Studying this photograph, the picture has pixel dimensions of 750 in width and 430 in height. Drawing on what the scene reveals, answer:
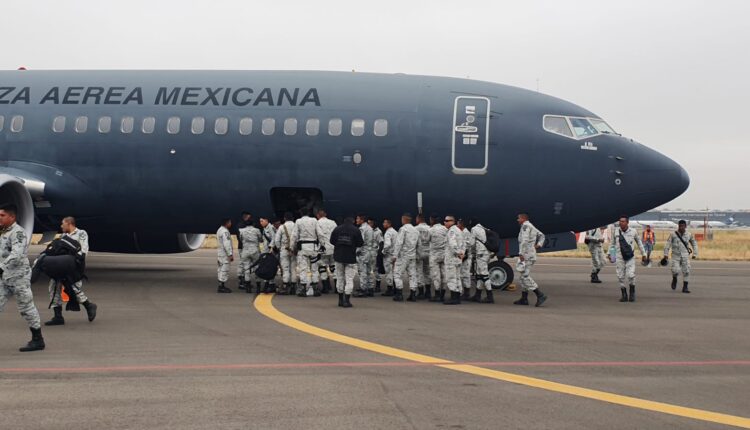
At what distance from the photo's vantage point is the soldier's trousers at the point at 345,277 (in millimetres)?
14078

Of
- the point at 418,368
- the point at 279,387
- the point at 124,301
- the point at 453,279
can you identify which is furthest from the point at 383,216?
the point at 279,387

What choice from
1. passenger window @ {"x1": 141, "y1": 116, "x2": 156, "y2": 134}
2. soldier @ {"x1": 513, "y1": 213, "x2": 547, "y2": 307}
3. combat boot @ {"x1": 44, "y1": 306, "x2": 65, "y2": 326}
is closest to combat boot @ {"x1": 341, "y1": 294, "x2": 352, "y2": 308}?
soldier @ {"x1": 513, "y1": 213, "x2": 547, "y2": 307}

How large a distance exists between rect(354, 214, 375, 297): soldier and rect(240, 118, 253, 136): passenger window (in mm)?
3350

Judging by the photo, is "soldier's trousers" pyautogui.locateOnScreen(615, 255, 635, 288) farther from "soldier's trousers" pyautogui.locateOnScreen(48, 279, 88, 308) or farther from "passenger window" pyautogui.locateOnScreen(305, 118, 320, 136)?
"soldier's trousers" pyautogui.locateOnScreen(48, 279, 88, 308)

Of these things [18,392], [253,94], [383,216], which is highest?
[253,94]

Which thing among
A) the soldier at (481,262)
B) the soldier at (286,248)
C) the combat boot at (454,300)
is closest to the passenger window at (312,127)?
the soldier at (286,248)

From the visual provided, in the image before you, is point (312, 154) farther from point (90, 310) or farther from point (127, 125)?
point (90, 310)

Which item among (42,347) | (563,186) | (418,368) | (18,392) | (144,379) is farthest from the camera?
(563,186)

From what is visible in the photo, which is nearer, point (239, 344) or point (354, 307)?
point (239, 344)

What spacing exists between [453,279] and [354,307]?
6.84ft

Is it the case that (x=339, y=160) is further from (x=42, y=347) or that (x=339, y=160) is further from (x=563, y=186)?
(x=42, y=347)

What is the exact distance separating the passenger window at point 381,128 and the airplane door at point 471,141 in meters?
1.53

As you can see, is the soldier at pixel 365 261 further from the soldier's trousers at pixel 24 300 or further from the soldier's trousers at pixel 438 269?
the soldier's trousers at pixel 24 300

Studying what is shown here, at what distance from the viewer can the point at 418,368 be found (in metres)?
8.27
